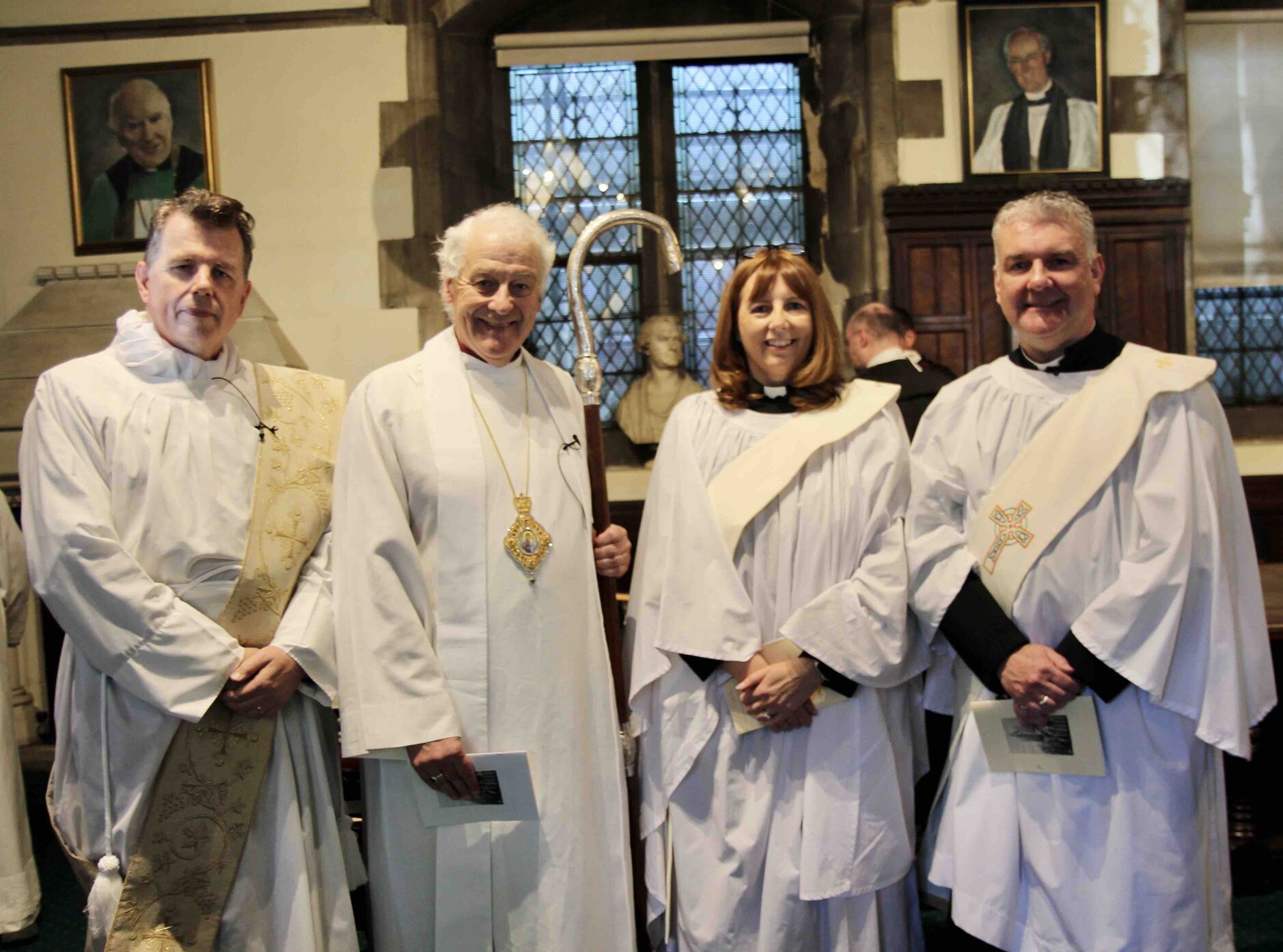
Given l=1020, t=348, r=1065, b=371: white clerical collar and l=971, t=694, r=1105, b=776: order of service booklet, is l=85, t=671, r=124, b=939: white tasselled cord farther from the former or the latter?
l=1020, t=348, r=1065, b=371: white clerical collar

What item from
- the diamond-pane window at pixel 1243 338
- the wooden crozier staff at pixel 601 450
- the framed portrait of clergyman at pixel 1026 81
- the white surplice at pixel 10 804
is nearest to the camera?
the wooden crozier staff at pixel 601 450

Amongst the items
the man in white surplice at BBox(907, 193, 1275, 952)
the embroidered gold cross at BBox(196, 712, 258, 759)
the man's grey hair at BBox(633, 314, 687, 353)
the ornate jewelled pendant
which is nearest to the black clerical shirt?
the man in white surplice at BBox(907, 193, 1275, 952)

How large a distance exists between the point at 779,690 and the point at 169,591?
3.96 ft

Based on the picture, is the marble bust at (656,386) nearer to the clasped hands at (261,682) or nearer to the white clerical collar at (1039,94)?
the white clerical collar at (1039,94)

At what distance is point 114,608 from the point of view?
7.11ft

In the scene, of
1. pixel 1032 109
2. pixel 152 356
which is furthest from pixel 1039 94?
pixel 152 356

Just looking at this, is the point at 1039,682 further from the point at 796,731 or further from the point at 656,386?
the point at 656,386

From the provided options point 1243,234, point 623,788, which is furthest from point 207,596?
point 1243,234

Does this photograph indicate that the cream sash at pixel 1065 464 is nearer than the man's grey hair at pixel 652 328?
Yes

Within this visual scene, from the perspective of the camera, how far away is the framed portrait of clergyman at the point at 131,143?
19.4 ft

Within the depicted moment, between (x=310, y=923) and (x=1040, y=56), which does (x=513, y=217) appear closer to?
(x=310, y=923)

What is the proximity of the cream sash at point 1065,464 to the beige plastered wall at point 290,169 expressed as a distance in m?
4.18

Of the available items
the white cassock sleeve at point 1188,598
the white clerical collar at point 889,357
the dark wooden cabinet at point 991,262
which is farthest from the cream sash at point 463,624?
the dark wooden cabinet at point 991,262

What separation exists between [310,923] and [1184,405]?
1.99 metres
